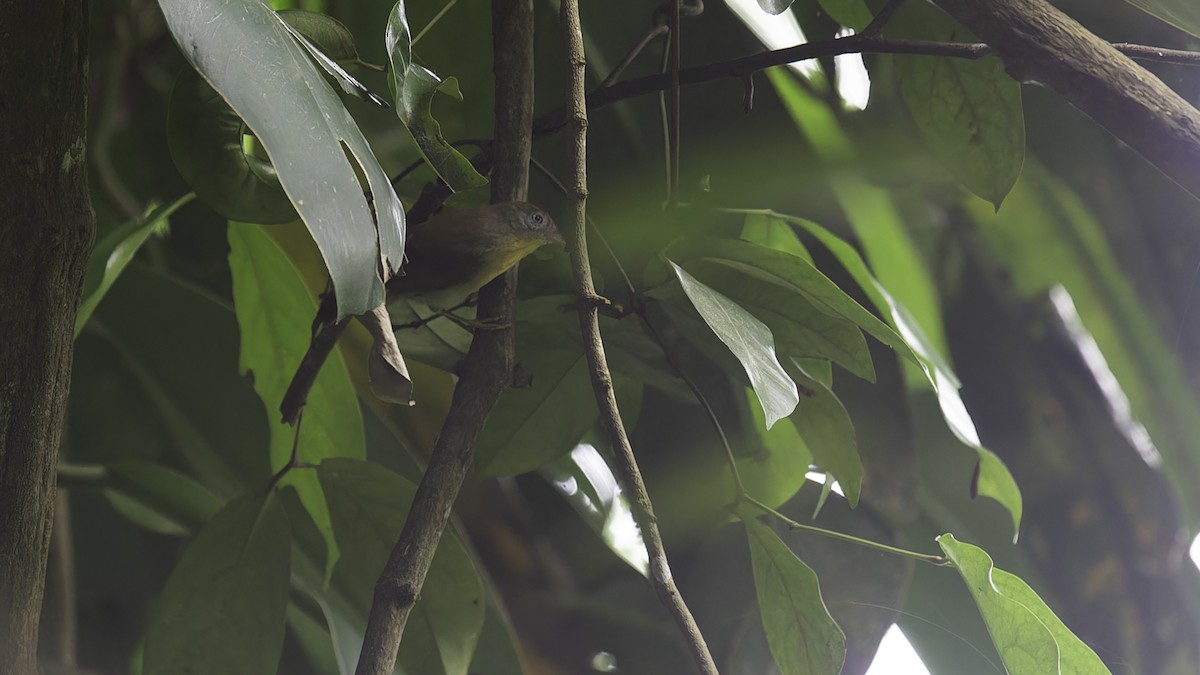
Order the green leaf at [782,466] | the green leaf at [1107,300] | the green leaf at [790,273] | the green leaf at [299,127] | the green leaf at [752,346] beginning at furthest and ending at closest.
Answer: the green leaf at [1107,300], the green leaf at [782,466], the green leaf at [790,273], the green leaf at [752,346], the green leaf at [299,127]

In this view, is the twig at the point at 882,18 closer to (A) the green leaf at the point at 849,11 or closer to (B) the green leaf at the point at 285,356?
(A) the green leaf at the point at 849,11

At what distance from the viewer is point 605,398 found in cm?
40

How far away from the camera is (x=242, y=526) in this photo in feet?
1.62

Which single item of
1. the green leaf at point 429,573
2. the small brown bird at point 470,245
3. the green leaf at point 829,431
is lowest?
the green leaf at point 429,573

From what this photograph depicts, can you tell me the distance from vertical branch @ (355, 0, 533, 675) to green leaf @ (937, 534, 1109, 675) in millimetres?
228

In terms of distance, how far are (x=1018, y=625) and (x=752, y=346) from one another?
196 millimetres

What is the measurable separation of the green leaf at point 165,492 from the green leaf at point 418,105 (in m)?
0.38

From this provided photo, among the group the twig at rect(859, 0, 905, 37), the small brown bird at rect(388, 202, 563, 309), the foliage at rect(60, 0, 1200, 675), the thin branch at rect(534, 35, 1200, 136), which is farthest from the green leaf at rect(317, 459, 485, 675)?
the twig at rect(859, 0, 905, 37)

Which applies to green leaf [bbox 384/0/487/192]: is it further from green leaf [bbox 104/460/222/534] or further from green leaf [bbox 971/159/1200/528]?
green leaf [bbox 971/159/1200/528]

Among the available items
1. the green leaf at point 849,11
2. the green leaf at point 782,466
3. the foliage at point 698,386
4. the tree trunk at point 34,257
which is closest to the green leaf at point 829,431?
the foliage at point 698,386

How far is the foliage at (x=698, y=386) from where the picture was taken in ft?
1.58

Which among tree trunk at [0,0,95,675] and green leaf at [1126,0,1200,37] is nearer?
tree trunk at [0,0,95,675]

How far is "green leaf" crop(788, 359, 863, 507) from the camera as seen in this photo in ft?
1.71

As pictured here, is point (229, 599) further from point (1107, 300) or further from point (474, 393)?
point (1107, 300)
